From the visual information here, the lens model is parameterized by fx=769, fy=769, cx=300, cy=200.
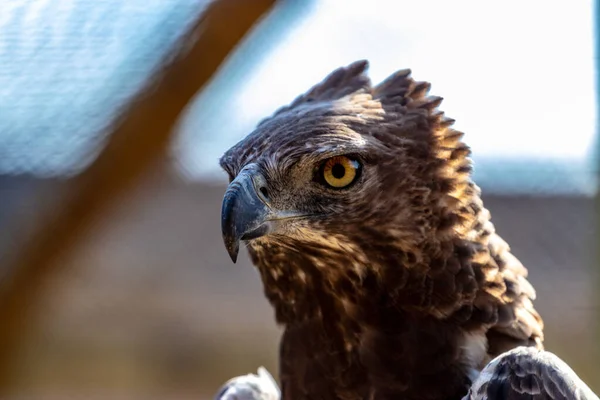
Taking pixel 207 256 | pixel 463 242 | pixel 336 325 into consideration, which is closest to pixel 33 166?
pixel 336 325

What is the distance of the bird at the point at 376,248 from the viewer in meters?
1.68

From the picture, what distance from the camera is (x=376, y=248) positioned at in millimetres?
1777

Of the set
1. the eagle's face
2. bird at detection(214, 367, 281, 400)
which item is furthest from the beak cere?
bird at detection(214, 367, 281, 400)

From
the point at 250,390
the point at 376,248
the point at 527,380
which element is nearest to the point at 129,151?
the point at 250,390

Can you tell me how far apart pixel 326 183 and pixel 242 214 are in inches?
8.4

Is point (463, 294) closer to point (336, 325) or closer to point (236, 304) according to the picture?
point (336, 325)

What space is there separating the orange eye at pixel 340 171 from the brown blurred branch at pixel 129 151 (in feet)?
2.33

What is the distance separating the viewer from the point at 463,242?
1813 millimetres

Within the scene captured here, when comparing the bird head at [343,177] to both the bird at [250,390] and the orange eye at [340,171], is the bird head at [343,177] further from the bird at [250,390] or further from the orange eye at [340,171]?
the bird at [250,390]

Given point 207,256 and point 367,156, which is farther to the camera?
point 207,256

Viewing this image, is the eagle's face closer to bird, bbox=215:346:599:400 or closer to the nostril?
the nostril

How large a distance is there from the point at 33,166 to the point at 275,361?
331 cm

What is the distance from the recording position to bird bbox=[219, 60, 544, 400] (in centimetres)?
168

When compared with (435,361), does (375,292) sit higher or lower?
higher
